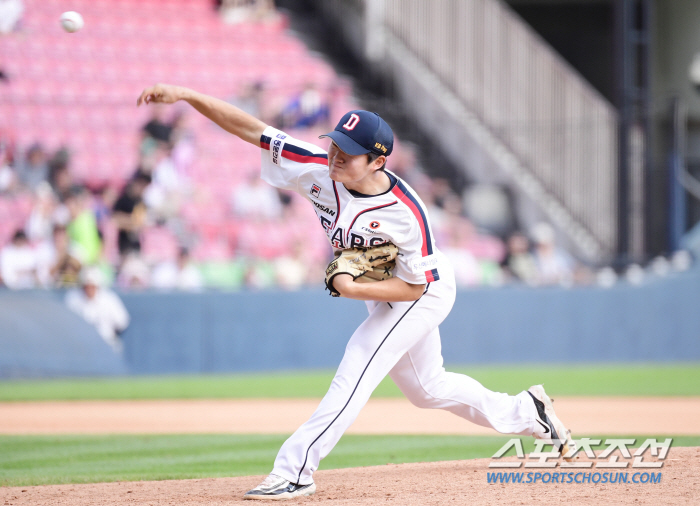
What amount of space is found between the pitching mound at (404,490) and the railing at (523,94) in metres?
10.1

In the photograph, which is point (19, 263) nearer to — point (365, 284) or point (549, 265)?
point (549, 265)

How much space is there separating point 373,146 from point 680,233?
34.3 feet

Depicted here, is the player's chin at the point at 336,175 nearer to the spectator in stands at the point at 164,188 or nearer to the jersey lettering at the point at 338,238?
the jersey lettering at the point at 338,238

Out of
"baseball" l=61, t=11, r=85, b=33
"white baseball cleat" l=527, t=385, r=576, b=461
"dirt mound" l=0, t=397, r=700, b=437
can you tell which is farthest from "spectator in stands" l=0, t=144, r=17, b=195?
"white baseball cleat" l=527, t=385, r=576, b=461

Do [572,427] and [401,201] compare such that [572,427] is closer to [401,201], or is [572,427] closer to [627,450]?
[627,450]

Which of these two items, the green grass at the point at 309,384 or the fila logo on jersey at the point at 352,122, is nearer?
the fila logo on jersey at the point at 352,122

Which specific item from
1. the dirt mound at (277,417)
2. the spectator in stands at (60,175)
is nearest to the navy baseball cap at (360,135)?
the dirt mound at (277,417)

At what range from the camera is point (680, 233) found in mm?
13344

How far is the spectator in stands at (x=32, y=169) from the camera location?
1178cm

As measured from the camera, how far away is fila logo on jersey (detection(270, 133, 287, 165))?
4.56 metres

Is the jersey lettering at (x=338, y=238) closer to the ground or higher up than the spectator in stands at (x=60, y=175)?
closer to the ground

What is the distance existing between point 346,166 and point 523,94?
1255 cm

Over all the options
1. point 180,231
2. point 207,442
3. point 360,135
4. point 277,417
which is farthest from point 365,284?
point 180,231

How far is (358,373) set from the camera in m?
4.36
